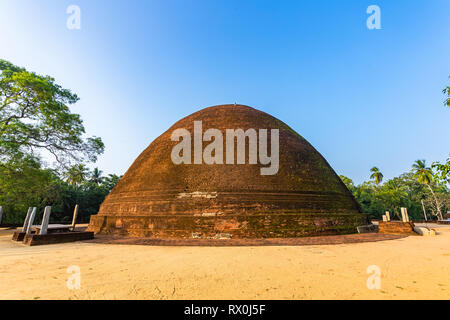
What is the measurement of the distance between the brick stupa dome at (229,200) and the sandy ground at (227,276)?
4208mm

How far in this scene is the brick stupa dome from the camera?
10422 mm

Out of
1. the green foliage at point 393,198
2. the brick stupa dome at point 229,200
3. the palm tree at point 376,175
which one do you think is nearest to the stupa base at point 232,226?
the brick stupa dome at point 229,200

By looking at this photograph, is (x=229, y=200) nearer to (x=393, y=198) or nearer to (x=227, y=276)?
(x=227, y=276)

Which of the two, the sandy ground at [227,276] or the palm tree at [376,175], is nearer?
the sandy ground at [227,276]

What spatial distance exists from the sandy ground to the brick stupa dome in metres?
4.21

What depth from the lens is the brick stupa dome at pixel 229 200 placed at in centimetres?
1042

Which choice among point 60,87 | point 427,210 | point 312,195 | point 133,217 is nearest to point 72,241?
point 133,217

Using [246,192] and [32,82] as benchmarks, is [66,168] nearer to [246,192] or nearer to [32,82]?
[32,82]

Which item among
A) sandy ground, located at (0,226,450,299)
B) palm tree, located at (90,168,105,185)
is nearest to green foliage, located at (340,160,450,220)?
sandy ground, located at (0,226,450,299)

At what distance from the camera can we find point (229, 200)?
11.3 meters

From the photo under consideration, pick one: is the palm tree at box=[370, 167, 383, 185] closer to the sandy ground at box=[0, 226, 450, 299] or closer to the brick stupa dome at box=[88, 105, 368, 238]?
the brick stupa dome at box=[88, 105, 368, 238]

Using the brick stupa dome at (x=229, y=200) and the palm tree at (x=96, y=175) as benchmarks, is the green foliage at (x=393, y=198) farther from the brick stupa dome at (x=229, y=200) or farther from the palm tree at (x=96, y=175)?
the palm tree at (x=96, y=175)

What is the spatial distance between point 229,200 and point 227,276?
23.4 feet

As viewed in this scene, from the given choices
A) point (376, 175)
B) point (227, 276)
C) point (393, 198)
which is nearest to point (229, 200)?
point (227, 276)
